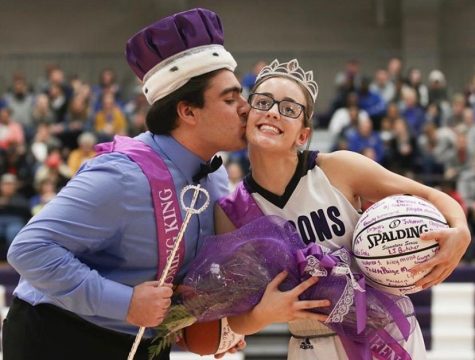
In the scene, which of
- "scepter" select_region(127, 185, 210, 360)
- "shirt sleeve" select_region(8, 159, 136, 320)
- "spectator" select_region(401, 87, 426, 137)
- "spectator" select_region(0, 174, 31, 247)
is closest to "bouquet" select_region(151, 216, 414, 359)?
"scepter" select_region(127, 185, 210, 360)

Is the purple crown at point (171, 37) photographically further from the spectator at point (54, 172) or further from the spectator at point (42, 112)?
the spectator at point (42, 112)

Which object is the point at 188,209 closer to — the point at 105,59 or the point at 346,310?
the point at 346,310

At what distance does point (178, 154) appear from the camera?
10.7ft

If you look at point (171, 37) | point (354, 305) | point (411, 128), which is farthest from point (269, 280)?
point (411, 128)

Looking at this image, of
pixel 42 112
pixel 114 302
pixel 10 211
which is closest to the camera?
pixel 114 302

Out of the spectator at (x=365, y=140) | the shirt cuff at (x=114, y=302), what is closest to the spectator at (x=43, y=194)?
the spectator at (x=365, y=140)

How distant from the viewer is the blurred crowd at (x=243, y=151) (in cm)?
1001

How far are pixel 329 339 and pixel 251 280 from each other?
36 centimetres

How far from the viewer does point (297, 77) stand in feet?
10.8

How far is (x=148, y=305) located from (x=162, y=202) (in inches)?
14.3

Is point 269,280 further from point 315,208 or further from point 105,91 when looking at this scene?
point 105,91

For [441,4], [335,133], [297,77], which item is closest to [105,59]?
[335,133]

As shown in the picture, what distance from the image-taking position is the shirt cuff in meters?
2.95

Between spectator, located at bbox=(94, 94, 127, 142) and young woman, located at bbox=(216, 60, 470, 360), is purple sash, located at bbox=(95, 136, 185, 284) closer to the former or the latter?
young woman, located at bbox=(216, 60, 470, 360)
